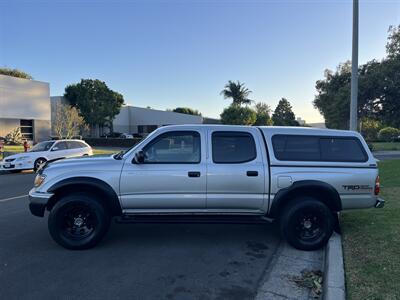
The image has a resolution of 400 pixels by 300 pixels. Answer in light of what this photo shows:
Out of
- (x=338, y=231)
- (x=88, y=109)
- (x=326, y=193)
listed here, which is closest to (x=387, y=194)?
(x=338, y=231)

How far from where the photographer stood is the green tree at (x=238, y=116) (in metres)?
54.3

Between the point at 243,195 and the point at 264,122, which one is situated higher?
the point at 264,122

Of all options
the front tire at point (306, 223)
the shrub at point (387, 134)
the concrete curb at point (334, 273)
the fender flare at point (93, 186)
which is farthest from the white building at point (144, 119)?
the concrete curb at point (334, 273)

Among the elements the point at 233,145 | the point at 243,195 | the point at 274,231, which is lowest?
the point at 274,231

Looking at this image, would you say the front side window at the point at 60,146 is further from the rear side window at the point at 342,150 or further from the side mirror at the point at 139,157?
the rear side window at the point at 342,150

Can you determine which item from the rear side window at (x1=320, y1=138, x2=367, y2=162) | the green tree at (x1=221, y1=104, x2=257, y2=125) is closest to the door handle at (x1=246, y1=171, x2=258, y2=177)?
the rear side window at (x1=320, y1=138, x2=367, y2=162)

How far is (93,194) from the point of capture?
18.7 ft

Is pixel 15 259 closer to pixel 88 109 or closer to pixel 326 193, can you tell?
pixel 326 193

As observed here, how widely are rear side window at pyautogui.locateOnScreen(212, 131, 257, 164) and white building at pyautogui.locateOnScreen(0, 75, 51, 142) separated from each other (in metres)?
35.5

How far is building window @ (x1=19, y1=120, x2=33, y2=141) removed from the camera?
38.3 metres

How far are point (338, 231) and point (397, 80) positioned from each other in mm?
34903

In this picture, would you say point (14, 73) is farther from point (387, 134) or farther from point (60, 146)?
point (387, 134)

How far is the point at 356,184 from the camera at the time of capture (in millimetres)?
5766

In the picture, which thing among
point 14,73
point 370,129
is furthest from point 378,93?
point 14,73
